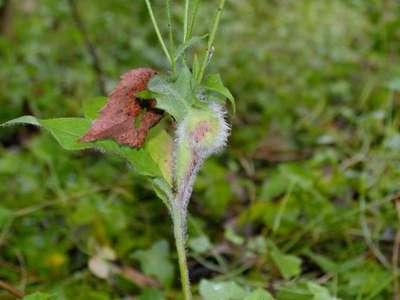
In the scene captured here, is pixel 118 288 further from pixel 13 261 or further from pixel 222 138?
pixel 222 138

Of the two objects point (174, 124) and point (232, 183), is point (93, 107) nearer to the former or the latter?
point (174, 124)

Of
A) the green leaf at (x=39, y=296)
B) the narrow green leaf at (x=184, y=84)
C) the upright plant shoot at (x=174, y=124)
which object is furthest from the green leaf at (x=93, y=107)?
the green leaf at (x=39, y=296)

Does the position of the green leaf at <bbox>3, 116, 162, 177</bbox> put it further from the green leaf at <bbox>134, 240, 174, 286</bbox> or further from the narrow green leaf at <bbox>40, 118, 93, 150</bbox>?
the green leaf at <bbox>134, 240, 174, 286</bbox>

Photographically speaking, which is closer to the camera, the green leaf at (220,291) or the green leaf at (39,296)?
the green leaf at (39,296)

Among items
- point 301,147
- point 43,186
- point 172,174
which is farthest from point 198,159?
point 301,147

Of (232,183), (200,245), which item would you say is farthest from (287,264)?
(232,183)

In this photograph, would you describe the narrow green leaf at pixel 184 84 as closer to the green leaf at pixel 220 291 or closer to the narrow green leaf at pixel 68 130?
the narrow green leaf at pixel 68 130

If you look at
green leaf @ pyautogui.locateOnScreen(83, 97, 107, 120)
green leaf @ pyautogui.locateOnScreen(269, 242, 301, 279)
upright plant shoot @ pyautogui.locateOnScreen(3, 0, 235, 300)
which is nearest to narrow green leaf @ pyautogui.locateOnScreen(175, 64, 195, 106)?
upright plant shoot @ pyautogui.locateOnScreen(3, 0, 235, 300)
